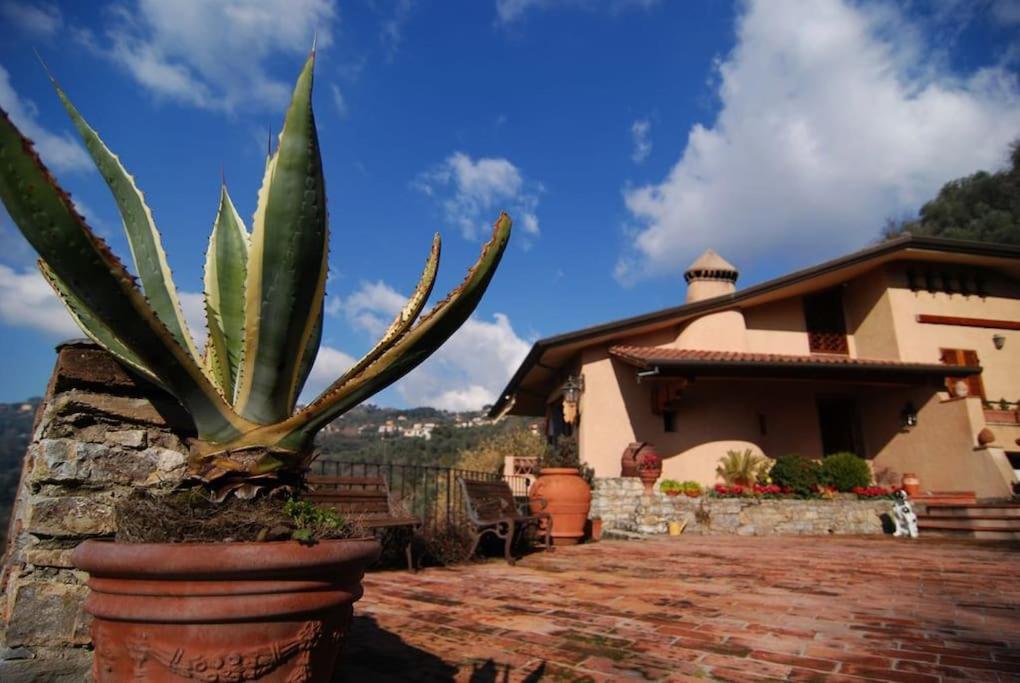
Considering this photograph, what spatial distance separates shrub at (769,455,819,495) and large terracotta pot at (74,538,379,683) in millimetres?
10527

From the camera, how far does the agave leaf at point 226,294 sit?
1.68 m

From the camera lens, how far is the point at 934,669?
2.48 m

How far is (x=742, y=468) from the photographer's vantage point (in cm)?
1041

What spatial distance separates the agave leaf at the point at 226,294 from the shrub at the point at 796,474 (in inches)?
412

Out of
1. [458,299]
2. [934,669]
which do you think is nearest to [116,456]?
[458,299]

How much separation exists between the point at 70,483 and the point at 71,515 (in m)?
0.10

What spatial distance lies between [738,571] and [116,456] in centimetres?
522

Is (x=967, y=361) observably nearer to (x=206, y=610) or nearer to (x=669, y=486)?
(x=669, y=486)

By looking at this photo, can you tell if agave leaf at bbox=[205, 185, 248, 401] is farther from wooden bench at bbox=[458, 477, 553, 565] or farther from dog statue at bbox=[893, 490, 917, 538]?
dog statue at bbox=[893, 490, 917, 538]

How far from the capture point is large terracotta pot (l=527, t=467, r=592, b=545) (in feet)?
26.5

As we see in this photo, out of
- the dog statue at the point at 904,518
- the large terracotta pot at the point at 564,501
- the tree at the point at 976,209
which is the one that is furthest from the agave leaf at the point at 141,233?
the tree at the point at 976,209

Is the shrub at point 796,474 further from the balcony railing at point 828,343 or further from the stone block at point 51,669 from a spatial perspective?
the stone block at point 51,669

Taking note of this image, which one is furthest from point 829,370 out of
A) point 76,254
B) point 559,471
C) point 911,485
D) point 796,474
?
point 76,254

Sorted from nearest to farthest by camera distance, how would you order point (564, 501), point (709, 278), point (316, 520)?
point (316, 520), point (564, 501), point (709, 278)
